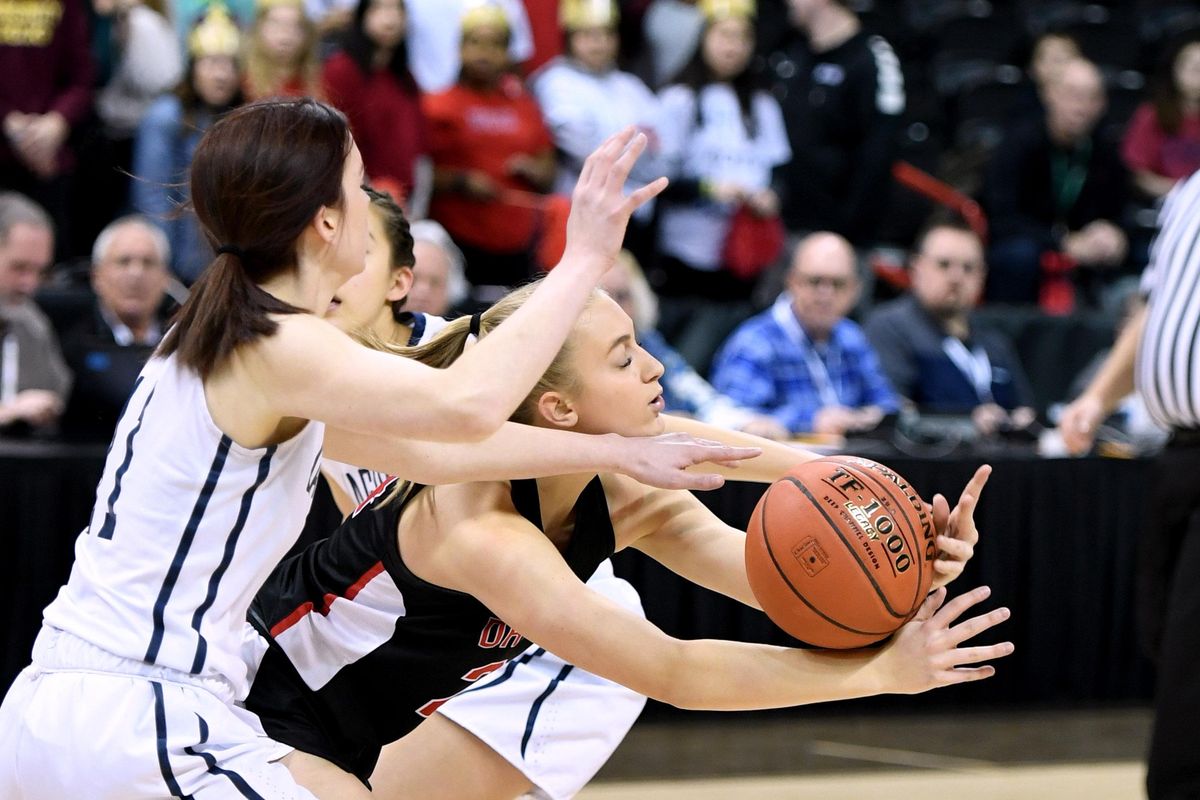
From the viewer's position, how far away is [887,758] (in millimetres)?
5770

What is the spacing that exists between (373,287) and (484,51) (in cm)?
411

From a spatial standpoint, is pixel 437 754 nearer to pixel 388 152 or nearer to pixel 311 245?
pixel 311 245

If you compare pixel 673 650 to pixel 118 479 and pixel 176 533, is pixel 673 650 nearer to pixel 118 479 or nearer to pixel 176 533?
pixel 176 533

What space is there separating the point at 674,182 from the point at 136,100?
258 cm

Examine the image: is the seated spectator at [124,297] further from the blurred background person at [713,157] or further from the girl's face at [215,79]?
the blurred background person at [713,157]

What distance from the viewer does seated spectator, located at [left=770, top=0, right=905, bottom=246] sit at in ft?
27.8

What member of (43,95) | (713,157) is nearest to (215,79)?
(43,95)

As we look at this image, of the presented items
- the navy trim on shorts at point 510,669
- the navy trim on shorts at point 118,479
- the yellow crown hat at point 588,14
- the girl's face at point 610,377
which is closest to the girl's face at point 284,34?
the yellow crown hat at point 588,14

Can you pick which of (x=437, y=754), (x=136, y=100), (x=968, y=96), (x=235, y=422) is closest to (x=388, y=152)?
(x=136, y=100)

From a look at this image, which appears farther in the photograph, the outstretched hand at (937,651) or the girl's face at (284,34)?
the girl's face at (284,34)

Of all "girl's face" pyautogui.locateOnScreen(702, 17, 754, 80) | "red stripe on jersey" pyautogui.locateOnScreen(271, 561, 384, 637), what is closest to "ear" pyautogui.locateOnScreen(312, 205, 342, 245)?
"red stripe on jersey" pyautogui.locateOnScreen(271, 561, 384, 637)

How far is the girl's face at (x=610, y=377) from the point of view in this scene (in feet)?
9.14

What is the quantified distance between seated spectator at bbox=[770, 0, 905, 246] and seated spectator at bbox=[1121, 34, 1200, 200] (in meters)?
1.60

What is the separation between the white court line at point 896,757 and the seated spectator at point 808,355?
4.46 feet
